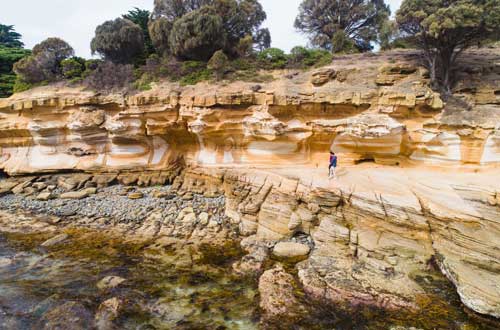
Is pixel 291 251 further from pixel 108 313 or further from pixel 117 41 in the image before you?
pixel 117 41

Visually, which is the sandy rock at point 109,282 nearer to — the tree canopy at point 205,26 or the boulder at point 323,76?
the boulder at point 323,76

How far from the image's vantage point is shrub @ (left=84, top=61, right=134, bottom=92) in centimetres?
1652

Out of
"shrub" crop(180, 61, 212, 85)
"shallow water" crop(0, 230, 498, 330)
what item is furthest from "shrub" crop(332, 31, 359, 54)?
"shallow water" crop(0, 230, 498, 330)

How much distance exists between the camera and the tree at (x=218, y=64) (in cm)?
1652

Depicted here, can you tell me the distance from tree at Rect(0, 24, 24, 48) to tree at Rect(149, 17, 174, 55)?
18.5m

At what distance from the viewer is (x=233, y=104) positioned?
1418 centimetres

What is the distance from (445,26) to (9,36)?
3925cm

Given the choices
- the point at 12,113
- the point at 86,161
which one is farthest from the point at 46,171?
the point at 12,113

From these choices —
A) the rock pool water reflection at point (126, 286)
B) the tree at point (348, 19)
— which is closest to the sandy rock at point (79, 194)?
the rock pool water reflection at point (126, 286)

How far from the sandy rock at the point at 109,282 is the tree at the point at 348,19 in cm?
2319

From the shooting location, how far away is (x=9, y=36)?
2891cm

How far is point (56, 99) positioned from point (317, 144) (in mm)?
15326

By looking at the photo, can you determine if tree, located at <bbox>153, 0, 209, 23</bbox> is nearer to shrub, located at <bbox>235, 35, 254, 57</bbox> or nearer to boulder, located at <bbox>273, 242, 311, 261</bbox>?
shrub, located at <bbox>235, 35, 254, 57</bbox>

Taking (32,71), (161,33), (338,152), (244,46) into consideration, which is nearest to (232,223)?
(338,152)
